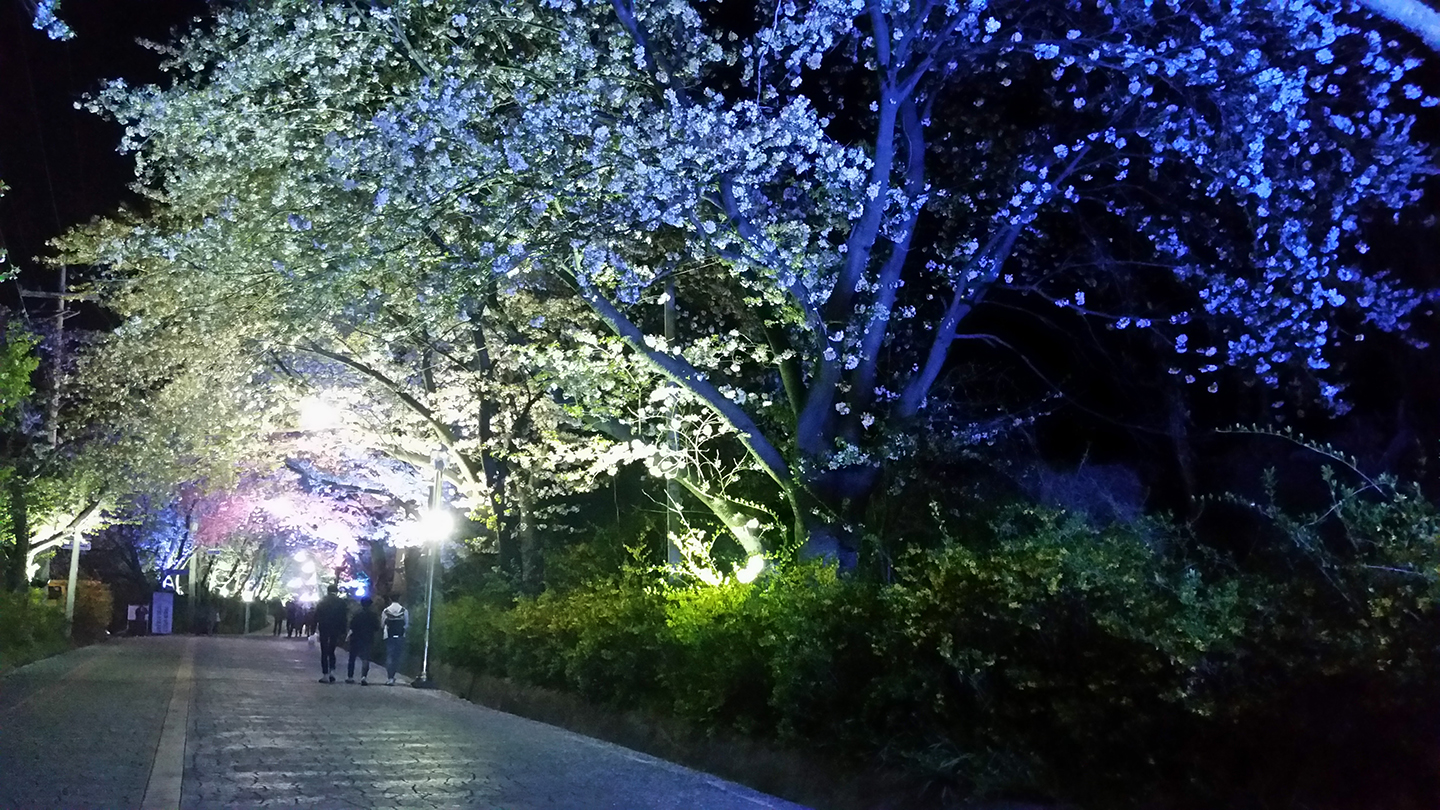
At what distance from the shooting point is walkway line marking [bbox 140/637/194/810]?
312 inches

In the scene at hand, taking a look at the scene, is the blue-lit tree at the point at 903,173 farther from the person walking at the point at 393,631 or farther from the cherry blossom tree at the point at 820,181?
the person walking at the point at 393,631

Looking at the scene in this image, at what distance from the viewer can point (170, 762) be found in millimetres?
9641

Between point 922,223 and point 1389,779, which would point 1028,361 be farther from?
point 1389,779

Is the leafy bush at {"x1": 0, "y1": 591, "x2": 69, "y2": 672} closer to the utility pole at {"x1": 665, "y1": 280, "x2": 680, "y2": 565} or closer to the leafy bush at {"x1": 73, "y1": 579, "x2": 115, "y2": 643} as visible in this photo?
the leafy bush at {"x1": 73, "y1": 579, "x2": 115, "y2": 643}

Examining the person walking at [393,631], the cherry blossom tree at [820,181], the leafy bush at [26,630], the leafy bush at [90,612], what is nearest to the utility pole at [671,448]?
the cherry blossom tree at [820,181]

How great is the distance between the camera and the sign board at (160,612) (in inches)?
1962

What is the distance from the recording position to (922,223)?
14.6m

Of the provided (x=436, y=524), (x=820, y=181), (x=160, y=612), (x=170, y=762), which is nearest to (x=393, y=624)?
(x=436, y=524)

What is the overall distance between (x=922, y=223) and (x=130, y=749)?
10068mm

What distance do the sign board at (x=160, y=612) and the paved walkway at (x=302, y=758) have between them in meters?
34.6

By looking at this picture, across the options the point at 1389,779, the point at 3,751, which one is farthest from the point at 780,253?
the point at 3,751

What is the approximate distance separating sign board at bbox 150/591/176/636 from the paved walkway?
34635 mm

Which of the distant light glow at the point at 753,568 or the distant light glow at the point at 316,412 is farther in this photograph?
the distant light glow at the point at 316,412

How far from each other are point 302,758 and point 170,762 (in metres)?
1.04
